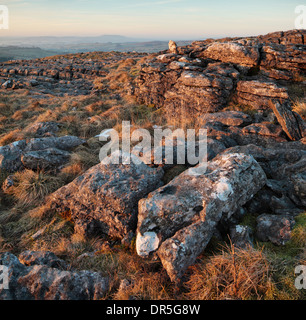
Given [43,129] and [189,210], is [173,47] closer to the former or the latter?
[43,129]

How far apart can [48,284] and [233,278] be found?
2.66 meters

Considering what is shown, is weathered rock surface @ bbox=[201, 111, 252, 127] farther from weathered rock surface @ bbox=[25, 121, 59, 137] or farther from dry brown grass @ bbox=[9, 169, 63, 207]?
weathered rock surface @ bbox=[25, 121, 59, 137]

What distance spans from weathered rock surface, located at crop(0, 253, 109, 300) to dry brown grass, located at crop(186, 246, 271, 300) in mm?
1419

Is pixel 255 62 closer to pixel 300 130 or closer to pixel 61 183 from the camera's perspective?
pixel 300 130

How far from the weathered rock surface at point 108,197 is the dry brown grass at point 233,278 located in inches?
67.5

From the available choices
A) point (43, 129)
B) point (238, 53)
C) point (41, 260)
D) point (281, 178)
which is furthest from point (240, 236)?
point (238, 53)

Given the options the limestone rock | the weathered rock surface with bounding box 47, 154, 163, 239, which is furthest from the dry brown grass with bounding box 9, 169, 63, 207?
the limestone rock

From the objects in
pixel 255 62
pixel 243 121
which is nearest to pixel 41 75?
pixel 255 62

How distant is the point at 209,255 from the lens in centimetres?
368

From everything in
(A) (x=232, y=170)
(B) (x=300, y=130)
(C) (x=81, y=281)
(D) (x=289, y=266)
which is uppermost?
(B) (x=300, y=130)

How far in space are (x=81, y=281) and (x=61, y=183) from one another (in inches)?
153

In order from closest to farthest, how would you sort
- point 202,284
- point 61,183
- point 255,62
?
point 202,284
point 61,183
point 255,62

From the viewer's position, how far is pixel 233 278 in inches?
120

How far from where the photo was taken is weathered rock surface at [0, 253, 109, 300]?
3152 mm
